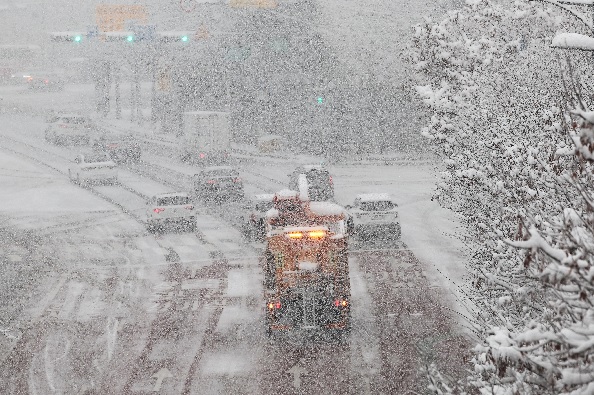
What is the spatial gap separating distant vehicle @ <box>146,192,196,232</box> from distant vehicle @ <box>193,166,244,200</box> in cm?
512

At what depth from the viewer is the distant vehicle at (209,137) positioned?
48.7 metres

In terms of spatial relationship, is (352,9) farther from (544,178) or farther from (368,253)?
(544,178)

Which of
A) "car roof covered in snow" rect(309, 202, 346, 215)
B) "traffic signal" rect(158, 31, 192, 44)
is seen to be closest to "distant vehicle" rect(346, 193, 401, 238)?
"car roof covered in snow" rect(309, 202, 346, 215)

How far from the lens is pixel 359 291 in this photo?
80.9ft

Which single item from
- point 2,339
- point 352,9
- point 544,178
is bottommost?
point 2,339

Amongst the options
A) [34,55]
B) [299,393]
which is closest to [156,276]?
[299,393]

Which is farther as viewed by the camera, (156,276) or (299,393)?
(156,276)

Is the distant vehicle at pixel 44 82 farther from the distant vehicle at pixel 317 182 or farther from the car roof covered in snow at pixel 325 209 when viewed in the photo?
the car roof covered in snow at pixel 325 209

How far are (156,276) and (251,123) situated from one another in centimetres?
3492

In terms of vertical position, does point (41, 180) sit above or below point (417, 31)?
below

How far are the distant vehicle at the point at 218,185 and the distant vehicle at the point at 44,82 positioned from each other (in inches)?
2363

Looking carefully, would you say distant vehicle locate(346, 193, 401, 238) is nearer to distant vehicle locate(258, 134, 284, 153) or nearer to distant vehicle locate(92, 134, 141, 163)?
distant vehicle locate(92, 134, 141, 163)

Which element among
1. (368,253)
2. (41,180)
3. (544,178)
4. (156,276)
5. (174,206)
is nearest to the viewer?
(544,178)

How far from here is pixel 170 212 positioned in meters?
32.6
